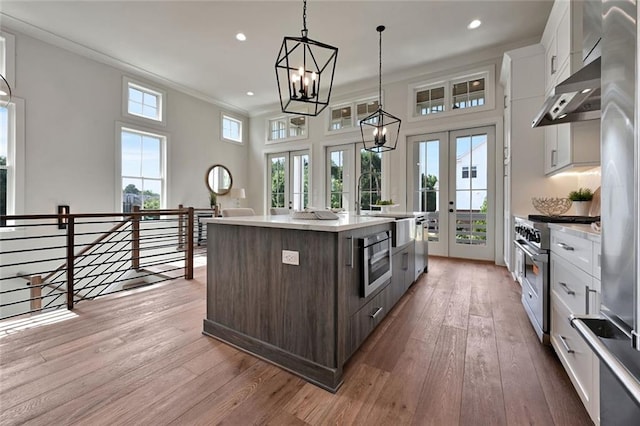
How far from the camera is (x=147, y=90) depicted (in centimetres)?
539

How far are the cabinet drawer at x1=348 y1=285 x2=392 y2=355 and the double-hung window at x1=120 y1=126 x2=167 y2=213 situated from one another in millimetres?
5055

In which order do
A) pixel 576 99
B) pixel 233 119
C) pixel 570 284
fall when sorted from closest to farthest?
pixel 576 99, pixel 570 284, pixel 233 119

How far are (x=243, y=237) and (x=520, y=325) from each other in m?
2.34

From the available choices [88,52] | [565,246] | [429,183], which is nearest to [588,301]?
[565,246]

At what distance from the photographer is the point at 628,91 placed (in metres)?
0.51

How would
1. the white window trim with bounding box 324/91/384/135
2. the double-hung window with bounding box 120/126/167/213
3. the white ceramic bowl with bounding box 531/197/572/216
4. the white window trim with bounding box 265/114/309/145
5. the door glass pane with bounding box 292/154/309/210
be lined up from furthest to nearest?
1. the door glass pane with bounding box 292/154/309/210
2. the white window trim with bounding box 265/114/309/145
3. the white window trim with bounding box 324/91/384/135
4. the double-hung window with bounding box 120/126/167/213
5. the white ceramic bowl with bounding box 531/197/572/216

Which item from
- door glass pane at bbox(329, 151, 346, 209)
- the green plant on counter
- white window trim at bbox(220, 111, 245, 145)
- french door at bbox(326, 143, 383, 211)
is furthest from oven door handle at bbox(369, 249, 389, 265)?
white window trim at bbox(220, 111, 245, 145)

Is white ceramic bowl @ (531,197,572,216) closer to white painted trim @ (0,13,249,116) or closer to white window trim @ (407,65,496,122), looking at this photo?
white window trim @ (407,65,496,122)

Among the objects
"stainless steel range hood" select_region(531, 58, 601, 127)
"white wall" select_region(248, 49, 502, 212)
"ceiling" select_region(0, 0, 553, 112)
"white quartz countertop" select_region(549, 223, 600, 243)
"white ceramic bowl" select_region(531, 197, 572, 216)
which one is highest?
"ceiling" select_region(0, 0, 553, 112)

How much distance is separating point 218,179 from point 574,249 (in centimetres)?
672

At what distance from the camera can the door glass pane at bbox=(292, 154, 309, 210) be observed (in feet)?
22.0

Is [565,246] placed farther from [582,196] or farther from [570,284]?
[582,196]

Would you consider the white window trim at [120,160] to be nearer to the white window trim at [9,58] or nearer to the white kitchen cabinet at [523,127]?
the white window trim at [9,58]

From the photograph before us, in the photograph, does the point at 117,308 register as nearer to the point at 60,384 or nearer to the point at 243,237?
the point at 60,384
